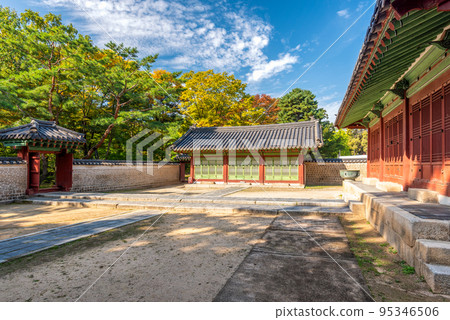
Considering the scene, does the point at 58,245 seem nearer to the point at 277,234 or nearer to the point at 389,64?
the point at 277,234

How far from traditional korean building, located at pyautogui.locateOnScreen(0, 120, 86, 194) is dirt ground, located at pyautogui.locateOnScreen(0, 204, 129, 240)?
109 inches

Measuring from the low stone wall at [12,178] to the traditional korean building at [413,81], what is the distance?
13.2 metres

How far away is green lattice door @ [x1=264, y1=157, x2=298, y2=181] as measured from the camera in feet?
53.3

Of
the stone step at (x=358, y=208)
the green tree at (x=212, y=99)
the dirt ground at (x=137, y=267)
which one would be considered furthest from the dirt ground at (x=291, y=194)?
the green tree at (x=212, y=99)

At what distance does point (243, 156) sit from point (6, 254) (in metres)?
14.6

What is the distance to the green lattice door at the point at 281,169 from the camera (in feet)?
53.3

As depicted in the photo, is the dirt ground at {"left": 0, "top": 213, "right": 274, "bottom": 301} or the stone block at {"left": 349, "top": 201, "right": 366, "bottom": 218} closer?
the dirt ground at {"left": 0, "top": 213, "right": 274, "bottom": 301}

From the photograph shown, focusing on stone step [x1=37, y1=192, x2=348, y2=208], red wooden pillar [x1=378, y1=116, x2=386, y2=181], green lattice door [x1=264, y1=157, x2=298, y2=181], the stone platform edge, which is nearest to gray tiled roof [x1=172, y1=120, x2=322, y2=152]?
green lattice door [x1=264, y1=157, x2=298, y2=181]

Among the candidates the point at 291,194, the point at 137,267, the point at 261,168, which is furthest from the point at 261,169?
the point at 137,267

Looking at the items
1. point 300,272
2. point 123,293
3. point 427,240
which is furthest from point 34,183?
point 427,240

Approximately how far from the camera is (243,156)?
17484mm

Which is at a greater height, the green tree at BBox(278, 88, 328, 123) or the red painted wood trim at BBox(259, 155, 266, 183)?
the green tree at BBox(278, 88, 328, 123)

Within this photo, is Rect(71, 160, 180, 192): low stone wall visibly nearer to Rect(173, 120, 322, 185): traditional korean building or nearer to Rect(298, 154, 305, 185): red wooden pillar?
Rect(173, 120, 322, 185): traditional korean building

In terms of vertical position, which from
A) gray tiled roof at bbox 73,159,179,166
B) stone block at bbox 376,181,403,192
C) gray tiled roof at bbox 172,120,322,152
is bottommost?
stone block at bbox 376,181,403,192
